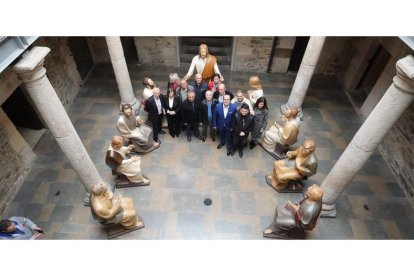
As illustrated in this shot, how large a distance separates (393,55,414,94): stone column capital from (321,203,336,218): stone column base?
276 cm

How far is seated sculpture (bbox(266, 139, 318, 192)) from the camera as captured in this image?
5113 mm

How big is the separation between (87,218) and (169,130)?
280 centimetres

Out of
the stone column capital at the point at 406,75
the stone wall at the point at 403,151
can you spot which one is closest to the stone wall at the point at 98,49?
the stone column capital at the point at 406,75

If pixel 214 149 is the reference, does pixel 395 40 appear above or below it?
above

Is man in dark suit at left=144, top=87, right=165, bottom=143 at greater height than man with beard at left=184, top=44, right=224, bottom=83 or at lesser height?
lesser

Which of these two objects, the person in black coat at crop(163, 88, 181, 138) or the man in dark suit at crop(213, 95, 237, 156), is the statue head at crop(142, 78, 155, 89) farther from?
the man in dark suit at crop(213, 95, 237, 156)

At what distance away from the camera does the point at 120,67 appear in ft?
22.9

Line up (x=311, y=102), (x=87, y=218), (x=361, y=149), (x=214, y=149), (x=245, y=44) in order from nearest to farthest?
(x=361, y=149)
(x=87, y=218)
(x=214, y=149)
(x=311, y=102)
(x=245, y=44)

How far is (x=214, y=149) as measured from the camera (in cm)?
694

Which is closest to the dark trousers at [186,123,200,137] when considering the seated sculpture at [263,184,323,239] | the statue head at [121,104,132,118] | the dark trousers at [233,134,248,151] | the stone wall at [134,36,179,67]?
the dark trousers at [233,134,248,151]

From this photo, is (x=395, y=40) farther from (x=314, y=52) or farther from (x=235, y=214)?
(x=235, y=214)

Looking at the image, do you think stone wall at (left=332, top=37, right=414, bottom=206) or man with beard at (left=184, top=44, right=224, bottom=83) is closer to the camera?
stone wall at (left=332, top=37, right=414, bottom=206)

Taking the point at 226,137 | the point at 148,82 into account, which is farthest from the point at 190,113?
the point at 148,82

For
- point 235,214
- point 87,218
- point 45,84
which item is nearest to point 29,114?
point 87,218
